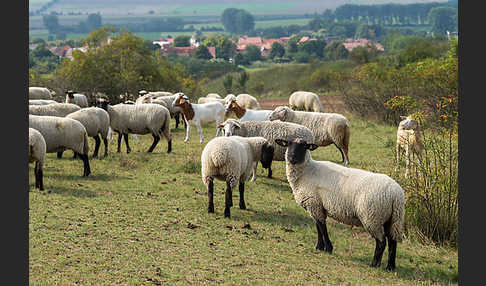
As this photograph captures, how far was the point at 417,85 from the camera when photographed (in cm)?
2253

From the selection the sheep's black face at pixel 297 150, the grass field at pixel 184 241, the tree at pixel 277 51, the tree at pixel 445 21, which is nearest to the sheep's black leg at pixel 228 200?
the grass field at pixel 184 241

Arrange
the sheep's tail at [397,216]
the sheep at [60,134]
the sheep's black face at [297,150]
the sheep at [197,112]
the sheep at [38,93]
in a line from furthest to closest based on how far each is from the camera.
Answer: the sheep at [38,93] < the sheep at [197,112] < the sheep at [60,134] < the sheep's black face at [297,150] < the sheep's tail at [397,216]

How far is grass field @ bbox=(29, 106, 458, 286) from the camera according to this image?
6664 millimetres

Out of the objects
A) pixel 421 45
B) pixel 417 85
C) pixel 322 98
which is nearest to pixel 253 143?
pixel 417 85

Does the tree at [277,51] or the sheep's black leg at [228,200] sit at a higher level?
the tree at [277,51]

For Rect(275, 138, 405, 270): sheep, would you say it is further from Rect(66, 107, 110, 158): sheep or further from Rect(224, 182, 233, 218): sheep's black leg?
Rect(66, 107, 110, 158): sheep

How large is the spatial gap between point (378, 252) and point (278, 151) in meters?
4.96

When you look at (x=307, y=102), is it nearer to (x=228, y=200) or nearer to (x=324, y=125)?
(x=324, y=125)

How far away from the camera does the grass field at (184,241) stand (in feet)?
21.9

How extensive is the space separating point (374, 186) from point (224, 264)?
2.34 meters

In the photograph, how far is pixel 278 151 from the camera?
38.9 feet

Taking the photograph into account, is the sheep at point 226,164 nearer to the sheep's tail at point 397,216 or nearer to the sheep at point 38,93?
the sheep's tail at point 397,216

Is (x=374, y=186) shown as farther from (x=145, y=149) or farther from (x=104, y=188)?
(x=145, y=149)

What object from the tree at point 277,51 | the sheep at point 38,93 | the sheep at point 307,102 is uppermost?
the tree at point 277,51
